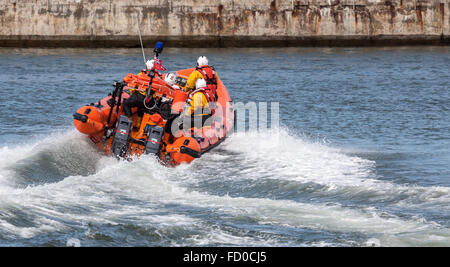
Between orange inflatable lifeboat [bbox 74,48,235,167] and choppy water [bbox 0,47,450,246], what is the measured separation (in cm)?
24

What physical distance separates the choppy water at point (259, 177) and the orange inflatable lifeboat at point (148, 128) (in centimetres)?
24

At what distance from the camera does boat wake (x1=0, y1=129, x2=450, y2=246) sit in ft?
24.1

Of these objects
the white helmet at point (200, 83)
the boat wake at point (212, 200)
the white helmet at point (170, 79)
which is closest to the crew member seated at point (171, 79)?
the white helmet at point (170, 79)

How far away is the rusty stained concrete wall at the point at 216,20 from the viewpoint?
27578 mm

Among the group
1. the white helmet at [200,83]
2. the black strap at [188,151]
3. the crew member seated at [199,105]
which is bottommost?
the black strap at [188,151]

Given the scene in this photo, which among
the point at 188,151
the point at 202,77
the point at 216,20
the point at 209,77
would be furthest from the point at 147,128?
the point at 216,20

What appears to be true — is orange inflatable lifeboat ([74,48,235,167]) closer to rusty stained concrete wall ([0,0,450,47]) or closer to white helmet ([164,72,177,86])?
white helmet ([164,72,177,86])

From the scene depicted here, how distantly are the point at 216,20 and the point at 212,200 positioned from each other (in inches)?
764

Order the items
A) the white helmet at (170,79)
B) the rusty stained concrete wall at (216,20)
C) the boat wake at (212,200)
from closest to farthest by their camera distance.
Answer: the boat wake at (212,200) → the white helmet at (170,79) → the rusty stained concrete wall at (216,20)

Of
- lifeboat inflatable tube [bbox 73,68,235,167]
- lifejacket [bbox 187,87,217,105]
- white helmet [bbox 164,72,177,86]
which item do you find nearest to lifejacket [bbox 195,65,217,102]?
lifejacket [bbox 187,87,217,105]

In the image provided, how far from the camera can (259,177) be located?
1052cm

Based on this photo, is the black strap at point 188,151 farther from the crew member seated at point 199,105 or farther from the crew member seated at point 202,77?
the crew member seated at point 202,77
